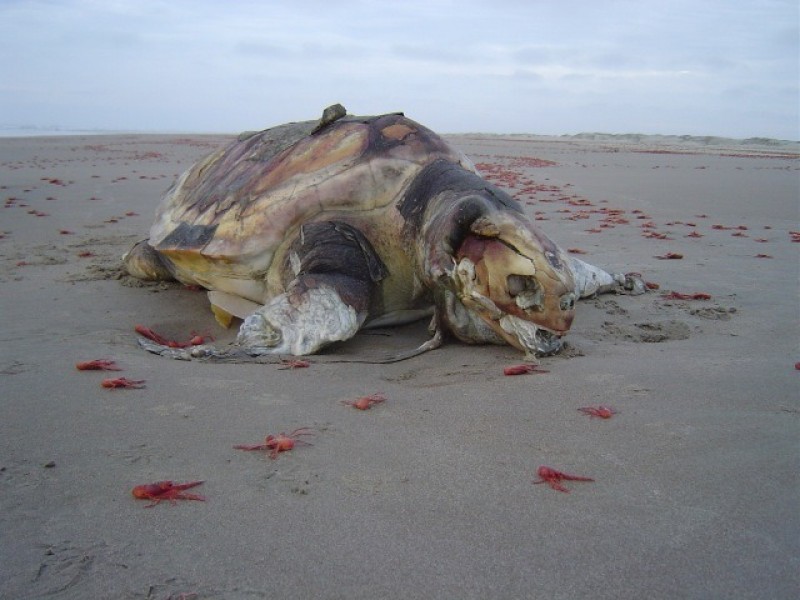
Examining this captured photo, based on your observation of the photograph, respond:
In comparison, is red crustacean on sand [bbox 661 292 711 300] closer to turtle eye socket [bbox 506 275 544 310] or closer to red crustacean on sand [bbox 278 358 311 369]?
turtle eye socket [bbox 506 275 544 310]

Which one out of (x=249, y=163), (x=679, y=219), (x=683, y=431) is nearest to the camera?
(x=683, y=431)

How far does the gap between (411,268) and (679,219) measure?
6348 mm

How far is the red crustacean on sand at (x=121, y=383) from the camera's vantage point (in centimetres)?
266

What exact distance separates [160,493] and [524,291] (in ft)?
6.55

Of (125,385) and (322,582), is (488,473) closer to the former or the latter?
(322,582)

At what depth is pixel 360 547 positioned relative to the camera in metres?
1.62

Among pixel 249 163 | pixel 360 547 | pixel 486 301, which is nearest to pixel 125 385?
pixel 360 547

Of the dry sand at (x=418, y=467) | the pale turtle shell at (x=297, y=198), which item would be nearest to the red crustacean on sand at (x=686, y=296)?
the dry sand at (x=418, y=467)

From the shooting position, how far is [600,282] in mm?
4734

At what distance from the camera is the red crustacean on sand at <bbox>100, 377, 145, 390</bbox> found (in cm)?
266

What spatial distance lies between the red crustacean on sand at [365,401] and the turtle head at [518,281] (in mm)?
890

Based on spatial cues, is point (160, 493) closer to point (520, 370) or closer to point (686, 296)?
point (520, 370)

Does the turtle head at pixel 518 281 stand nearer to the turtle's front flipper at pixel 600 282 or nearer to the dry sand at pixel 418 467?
the dry sand at pixel 418 467

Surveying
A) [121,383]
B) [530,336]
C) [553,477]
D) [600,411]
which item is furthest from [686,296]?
[121,383]
